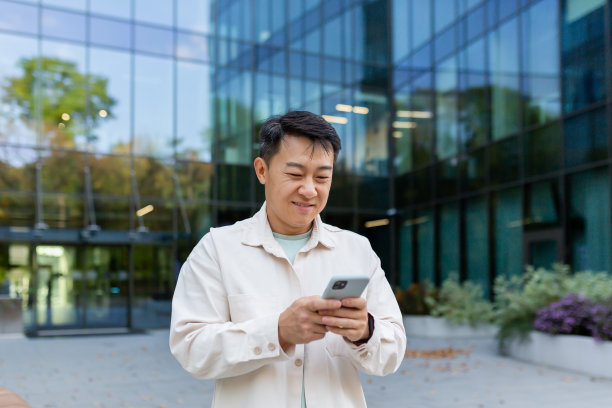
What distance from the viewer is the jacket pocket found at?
6.45 ft

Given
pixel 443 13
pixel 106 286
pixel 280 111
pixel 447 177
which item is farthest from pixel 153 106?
pixel 443 13

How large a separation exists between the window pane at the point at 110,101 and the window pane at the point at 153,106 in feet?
1.00

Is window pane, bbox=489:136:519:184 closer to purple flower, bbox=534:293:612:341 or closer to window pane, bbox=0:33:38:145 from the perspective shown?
purple flower, bbox=534:293:612:341

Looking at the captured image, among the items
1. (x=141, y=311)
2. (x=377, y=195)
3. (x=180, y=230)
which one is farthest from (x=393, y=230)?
(x=141, y=311)

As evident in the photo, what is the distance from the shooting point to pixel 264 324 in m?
1.83

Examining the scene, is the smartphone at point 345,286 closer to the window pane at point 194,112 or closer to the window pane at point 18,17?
the window pane at point 194,112

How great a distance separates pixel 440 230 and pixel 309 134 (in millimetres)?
18133

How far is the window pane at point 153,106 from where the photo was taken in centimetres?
1887

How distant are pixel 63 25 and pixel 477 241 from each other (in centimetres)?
1387

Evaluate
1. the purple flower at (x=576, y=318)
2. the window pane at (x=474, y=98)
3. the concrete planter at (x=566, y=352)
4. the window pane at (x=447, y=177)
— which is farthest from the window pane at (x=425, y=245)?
the purple flower at (x=576, y=318)

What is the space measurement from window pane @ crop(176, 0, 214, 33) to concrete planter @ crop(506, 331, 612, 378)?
14056mm

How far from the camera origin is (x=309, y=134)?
2.00 meters

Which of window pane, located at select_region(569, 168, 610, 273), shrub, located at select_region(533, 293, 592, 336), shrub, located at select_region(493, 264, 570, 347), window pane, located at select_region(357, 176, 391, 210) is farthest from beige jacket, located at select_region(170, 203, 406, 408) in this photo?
window pane, located at select_region(357, 176, 391, 210)

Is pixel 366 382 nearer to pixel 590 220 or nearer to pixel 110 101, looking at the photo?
pixel 590 220
